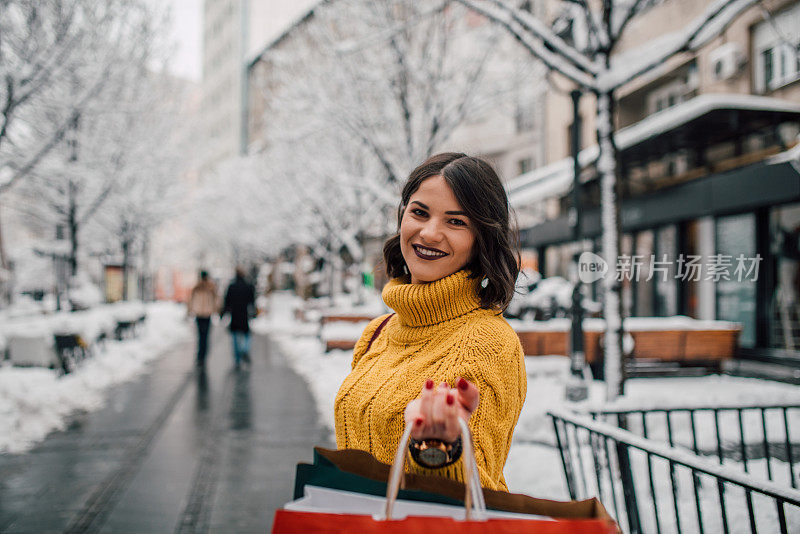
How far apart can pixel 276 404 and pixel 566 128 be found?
1567 centimetres

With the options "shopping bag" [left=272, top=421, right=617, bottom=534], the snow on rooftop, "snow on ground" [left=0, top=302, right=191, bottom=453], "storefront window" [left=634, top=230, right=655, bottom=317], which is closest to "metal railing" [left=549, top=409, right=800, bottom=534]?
"shopping bag" [left=272, top=421, right=617, bottom=534]

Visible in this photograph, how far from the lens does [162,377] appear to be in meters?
10.8

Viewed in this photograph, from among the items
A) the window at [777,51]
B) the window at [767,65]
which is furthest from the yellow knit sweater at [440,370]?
the window at [767,65]

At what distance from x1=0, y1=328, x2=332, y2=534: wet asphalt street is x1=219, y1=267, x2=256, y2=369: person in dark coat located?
282cm

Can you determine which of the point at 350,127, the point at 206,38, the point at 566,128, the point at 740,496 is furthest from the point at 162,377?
the point at 206,38

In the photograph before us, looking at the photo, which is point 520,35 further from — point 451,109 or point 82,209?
point 82,209

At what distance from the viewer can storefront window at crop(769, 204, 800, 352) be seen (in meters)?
6.77

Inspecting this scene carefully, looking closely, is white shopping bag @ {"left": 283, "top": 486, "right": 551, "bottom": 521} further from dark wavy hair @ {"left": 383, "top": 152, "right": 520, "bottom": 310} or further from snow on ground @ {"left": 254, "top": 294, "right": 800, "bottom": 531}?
snow on ground @ {"left": 254, "top": 294, "right": 800, "bottom": 531}

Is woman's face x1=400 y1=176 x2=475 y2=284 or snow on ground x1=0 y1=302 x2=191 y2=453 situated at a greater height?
woman's face x1=400 y1=176 x2=475 y2=284

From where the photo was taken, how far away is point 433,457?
135cm

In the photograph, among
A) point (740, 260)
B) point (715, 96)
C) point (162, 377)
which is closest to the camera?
point (740, 260)

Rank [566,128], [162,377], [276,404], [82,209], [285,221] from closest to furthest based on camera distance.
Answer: [276,404], [162,377], [82,209], [566,128], [285,221]

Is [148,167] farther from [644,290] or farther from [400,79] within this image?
[644,290]

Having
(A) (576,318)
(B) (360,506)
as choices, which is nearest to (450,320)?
(B) (360,506)
